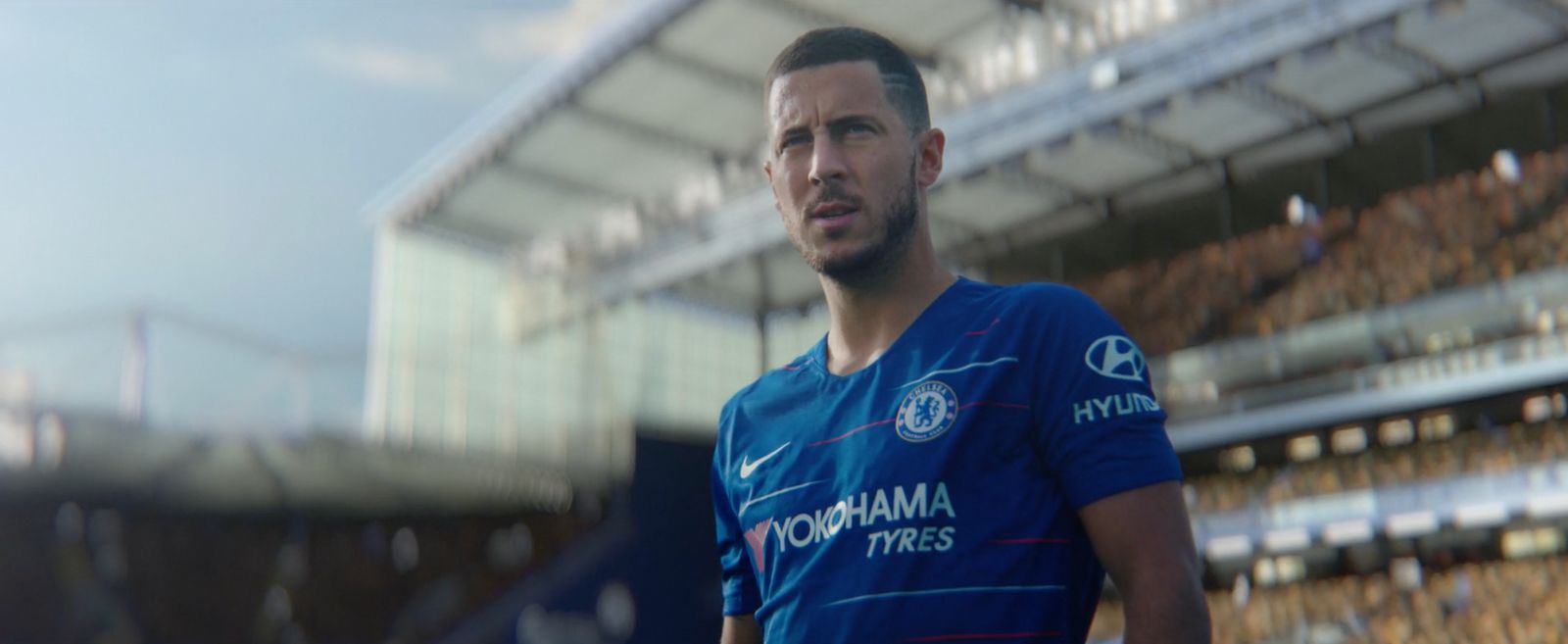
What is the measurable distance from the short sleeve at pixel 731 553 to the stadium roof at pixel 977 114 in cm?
1603

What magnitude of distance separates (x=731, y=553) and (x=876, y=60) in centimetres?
67

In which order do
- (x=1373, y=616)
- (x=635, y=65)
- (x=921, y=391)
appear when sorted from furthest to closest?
(x=635, y=65) → (x=1373, y=616) → (x=921, y=391)

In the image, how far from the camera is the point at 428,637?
20.2 m

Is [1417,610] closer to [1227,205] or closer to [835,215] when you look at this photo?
[1227,205]

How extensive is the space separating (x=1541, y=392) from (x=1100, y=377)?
57.6 ft

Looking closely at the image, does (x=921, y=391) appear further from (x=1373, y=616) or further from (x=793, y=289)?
(x=793, y=289)

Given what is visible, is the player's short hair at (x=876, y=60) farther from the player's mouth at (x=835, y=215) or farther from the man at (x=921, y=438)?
the player's mouth at (x=835, y=215)

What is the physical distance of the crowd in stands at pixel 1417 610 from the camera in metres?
15.2

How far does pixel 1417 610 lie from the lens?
16.2 metres

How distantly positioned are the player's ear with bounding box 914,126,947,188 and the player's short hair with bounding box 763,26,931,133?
0.01m

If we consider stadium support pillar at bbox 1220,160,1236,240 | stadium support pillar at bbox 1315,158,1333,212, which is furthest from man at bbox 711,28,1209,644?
stadium support pillar at bbox 1220,160,1236,240

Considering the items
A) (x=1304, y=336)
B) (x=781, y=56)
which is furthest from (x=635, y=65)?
(x=781, y=56)

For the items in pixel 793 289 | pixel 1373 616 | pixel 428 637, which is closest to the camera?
pixel 1373 616

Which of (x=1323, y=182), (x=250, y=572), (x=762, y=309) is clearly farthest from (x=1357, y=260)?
(x=250, y=572)
